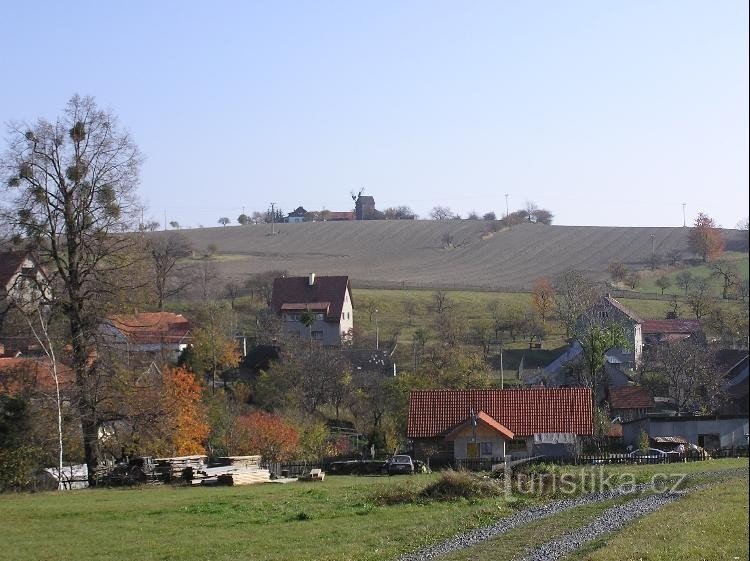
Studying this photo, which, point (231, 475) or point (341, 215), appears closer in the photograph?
point (231, 475)

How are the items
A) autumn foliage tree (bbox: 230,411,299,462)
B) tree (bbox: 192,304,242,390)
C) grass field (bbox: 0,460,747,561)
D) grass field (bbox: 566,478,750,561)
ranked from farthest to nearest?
tree (bbox: 192,304,242,390), autumn foliage tree (bbox: 230,411,299,462), grass field (bbox: 0,460,747,561), grass field (bbox: 566,478,750,561)

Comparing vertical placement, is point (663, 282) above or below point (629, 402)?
above

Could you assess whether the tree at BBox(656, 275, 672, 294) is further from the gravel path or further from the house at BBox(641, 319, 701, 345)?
the gravel path

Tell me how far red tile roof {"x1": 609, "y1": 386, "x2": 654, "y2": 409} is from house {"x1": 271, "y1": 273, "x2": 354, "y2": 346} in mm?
23040

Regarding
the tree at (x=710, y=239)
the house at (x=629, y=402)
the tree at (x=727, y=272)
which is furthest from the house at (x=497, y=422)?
the tree at (x=727, y=272)

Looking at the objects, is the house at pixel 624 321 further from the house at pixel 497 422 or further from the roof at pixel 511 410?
the house at pixel 497 422

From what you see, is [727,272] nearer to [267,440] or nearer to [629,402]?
[267,440]

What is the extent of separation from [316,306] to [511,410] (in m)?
34.7

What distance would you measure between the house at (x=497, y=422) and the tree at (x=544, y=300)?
30.2m

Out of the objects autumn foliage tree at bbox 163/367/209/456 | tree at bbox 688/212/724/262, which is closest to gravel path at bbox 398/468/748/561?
tree at bbox 688/212/724/262

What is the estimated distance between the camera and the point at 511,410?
40250mm

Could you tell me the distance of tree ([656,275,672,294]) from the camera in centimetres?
6431

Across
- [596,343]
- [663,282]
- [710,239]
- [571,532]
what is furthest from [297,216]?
[571,532]

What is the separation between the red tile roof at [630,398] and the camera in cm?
5006
